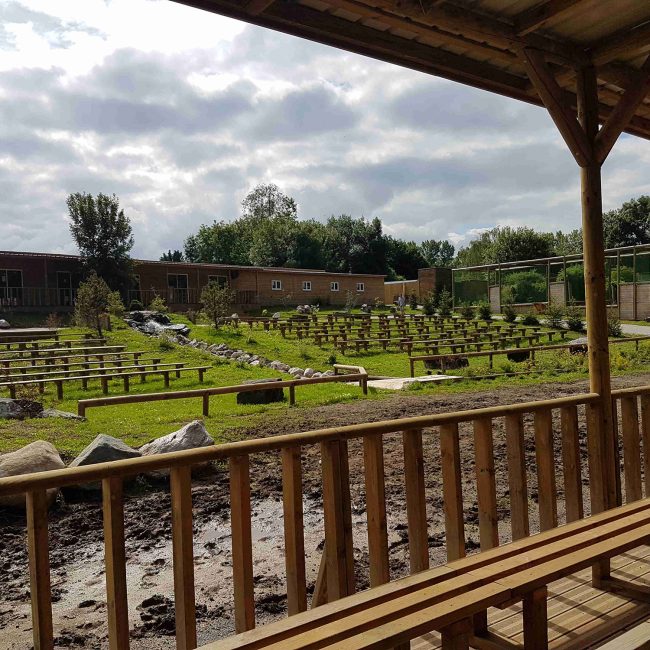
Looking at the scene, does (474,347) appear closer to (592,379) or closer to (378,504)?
(592,379)

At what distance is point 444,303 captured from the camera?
4031 centimetres

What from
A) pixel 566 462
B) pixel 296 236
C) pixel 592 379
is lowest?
pixel 566 462

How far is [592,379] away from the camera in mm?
4289

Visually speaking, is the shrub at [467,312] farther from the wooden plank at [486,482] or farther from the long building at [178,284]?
the wooden plank at [486,482]

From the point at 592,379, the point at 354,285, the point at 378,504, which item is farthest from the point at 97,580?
the point at 354,285

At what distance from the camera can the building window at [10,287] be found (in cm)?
3219

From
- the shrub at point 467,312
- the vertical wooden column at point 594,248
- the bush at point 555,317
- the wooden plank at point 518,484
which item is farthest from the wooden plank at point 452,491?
the shrub at point 467,312

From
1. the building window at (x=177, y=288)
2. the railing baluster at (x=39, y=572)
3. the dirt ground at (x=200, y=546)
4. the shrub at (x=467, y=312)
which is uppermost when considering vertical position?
the building window at (x=177, y=288)

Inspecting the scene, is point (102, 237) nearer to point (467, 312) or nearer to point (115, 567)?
point (467, 312)

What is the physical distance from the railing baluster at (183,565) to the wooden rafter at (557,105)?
3470mm

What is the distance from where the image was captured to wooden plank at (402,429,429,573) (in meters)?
2.89

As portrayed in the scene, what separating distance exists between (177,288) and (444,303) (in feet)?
57.5

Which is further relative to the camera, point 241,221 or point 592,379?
point 241,221

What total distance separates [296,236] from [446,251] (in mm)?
61587
